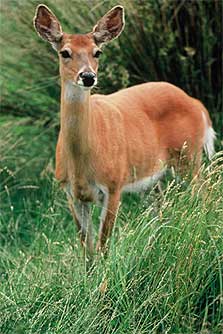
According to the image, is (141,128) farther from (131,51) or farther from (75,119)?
(131,51)

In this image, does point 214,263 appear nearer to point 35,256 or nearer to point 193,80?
point 35,256

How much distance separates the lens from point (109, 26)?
6.39 meters

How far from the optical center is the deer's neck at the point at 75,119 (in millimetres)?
6164

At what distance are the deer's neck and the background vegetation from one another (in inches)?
10.2

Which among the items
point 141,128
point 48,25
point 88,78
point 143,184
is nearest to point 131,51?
point 141,128

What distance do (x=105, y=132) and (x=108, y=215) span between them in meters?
0.50

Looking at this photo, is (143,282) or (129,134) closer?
(143,282)

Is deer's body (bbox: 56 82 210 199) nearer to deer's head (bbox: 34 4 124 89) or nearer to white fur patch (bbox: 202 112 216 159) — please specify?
white fur patch (bbox: 202 112 216 159)

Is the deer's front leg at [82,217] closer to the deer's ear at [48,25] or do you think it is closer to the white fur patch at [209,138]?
the deer's ear at [48,25]

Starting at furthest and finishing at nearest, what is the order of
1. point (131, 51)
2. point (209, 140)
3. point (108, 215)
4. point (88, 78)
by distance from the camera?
1. point (131, 51)
2. point (209, 140)
3. point (108, 215)
4. point (88, 78)

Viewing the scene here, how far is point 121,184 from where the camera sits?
6.53m

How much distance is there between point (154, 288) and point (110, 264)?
279 millimetres

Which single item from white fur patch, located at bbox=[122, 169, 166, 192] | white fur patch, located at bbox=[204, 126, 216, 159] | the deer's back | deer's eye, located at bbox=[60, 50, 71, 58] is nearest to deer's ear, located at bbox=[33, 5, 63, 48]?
deer's eye, located at bbox=[60, 50, 71, 58]

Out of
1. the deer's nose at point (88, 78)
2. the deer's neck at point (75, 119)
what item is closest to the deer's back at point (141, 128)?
the deer's neck at point (75, 119)
